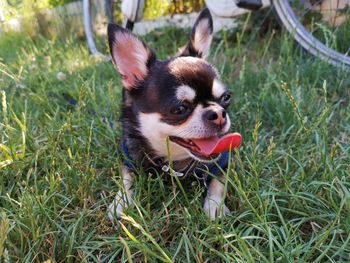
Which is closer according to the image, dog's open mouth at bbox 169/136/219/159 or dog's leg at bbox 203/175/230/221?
dog's leg at bbox 203/175/230/221

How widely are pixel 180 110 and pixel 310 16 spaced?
2190 millimetres

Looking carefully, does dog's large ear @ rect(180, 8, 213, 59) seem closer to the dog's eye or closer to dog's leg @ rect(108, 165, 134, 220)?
the dog's eye

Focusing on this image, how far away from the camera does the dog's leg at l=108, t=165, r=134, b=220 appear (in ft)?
5.08

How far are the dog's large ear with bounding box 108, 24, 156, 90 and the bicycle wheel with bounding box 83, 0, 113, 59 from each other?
2185 millimetres

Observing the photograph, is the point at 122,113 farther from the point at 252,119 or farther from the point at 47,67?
the point at 47,67

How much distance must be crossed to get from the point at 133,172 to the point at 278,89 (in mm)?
1314

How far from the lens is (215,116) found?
168 centimetres

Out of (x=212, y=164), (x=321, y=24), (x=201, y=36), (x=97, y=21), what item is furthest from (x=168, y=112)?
(x=97, y=21)

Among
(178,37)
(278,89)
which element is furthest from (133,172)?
(178,37)

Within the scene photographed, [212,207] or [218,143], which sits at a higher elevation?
[218,143]

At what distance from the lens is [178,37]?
13.9 feet

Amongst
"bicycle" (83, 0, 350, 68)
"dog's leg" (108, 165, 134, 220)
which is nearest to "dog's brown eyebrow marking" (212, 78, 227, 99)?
"dog's leg" (108, 165, 134, 220)

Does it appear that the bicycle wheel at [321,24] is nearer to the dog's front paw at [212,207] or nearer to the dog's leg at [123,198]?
the dog's front paw at [212,207]

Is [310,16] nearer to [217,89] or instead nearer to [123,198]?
[217,89]
